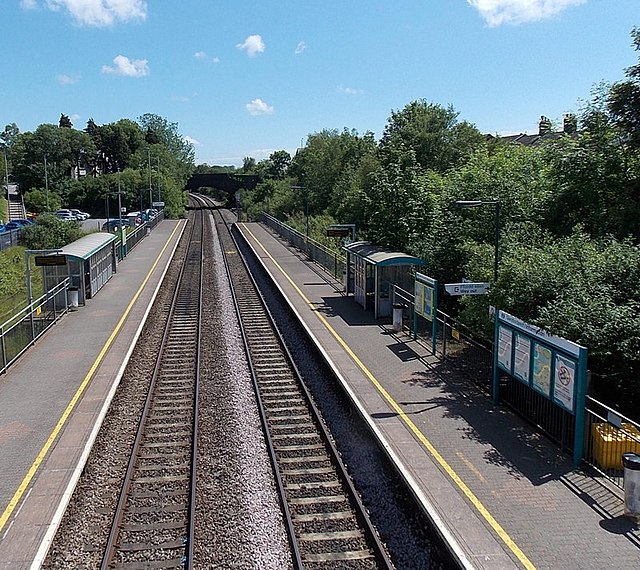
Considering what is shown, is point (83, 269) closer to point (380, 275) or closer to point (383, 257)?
point (380, 275)

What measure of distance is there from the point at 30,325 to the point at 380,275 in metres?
10.8

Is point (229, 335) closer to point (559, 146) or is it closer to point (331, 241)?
point (559, 146)

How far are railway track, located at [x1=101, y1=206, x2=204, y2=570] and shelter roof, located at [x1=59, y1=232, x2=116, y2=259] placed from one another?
755cm

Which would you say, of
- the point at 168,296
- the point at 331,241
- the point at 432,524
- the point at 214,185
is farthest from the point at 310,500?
the point at 214,185

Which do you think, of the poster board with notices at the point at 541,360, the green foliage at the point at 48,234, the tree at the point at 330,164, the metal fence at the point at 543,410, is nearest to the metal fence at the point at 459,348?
the metal fence at the point at 543,410

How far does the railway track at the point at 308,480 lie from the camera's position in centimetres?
888

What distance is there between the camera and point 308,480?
36.5ft

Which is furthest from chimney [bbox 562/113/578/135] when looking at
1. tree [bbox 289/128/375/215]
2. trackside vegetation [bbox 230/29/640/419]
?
tree [bbox 289/128/375/215]

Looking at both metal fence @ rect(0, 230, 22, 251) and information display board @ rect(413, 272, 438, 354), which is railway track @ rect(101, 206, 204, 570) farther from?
metal fence @ rect(0, 230, 22, 251)

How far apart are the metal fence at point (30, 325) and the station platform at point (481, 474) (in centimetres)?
804

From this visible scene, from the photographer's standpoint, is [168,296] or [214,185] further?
[214,185]

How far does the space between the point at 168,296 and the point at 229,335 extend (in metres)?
8.53

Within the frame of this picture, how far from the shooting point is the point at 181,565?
28.2ft

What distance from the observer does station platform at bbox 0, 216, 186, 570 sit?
29.8ft
